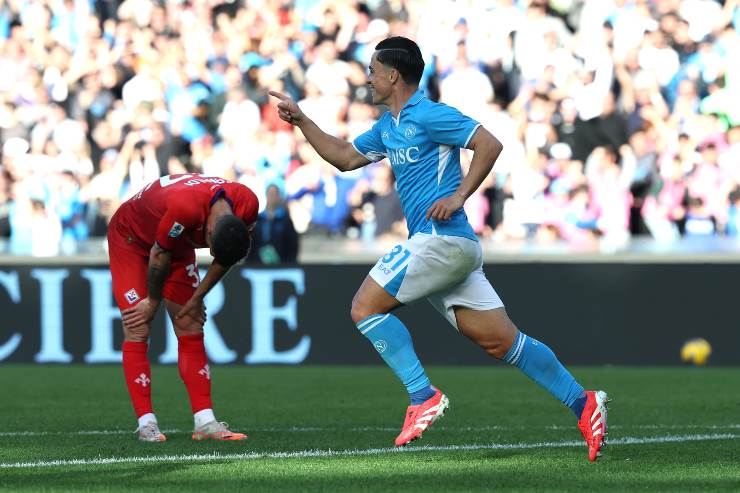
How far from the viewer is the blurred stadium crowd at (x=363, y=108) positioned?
15.9m

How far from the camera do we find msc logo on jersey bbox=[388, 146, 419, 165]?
22.5ft

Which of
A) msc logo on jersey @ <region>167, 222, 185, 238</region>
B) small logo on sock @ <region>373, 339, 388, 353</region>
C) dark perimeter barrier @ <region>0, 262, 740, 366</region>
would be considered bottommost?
dark perimeter barrier @ <region>0, 262, 740, 366</region>

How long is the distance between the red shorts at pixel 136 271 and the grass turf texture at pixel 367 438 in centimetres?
78

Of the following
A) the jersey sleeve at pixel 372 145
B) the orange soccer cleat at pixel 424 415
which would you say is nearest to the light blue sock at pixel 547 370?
the orange soccer cleat at pixel 424 415

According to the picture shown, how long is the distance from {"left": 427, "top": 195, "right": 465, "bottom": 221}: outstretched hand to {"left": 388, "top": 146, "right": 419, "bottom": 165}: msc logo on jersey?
0.32 metres

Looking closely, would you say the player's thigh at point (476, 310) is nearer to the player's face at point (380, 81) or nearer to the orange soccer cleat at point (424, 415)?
the orange soccer cleat at point (424, 415)

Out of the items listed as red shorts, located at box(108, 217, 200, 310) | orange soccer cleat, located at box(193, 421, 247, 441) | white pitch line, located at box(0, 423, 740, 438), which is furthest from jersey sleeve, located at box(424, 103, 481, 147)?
white pitch line, located at box(0, 423, 740, 438)

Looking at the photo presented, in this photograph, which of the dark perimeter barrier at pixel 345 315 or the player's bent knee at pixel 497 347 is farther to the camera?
the dark perimeter barrier at pixel 345 315

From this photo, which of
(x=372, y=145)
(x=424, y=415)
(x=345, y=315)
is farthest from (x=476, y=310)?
(x=345, y=315)

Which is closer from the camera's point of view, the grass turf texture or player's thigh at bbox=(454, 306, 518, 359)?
the grass turf texture

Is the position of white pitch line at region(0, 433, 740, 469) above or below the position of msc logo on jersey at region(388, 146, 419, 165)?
below

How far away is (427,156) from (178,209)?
4.16 ft

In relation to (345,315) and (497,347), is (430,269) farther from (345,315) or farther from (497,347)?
(345,315)

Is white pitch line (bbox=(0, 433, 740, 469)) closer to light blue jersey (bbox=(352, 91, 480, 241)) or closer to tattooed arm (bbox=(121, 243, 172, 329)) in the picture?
tattooed arm (bbox=(121, 243, 172, 329))
